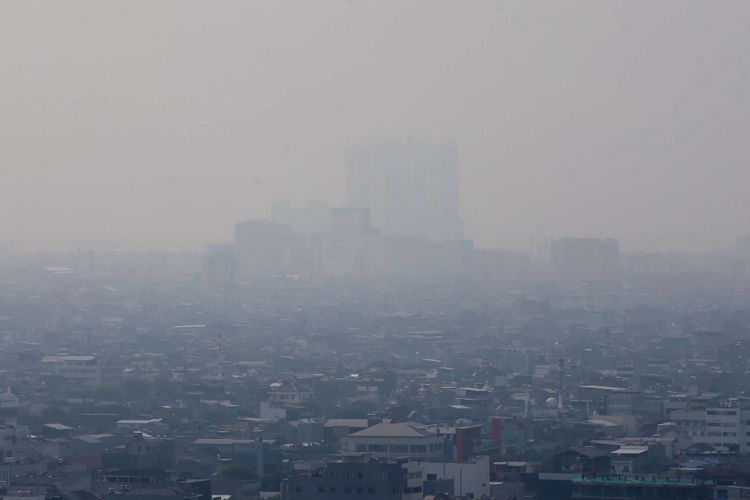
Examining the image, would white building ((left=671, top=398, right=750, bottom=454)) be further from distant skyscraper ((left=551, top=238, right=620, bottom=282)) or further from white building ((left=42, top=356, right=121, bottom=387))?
distant skyscraper ((left=551, top=238, right=620, bottom=282))

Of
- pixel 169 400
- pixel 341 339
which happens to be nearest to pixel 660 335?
pixel 341 339

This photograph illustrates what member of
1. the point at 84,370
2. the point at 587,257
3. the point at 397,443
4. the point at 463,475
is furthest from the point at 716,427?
the point at 587,257

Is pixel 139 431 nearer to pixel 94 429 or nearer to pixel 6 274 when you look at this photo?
pixel 94 429

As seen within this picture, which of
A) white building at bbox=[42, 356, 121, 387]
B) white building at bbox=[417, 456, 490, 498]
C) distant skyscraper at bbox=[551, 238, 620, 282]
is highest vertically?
distant skyscraper at bbox=[551, 238, 620, 282]

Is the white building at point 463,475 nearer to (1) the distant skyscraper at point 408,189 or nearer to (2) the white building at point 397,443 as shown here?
(2) the white building at point 397,443

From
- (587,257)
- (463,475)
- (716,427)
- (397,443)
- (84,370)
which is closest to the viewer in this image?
(463,475)

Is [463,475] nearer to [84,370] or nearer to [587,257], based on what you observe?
[84,370]

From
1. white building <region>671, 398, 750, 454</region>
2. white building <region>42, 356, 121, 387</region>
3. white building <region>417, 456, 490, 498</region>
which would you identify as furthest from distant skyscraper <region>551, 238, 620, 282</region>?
white building <region>417, 456, 490, 498</region>

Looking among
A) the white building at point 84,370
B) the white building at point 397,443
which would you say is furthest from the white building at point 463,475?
the white building at point 84,370
